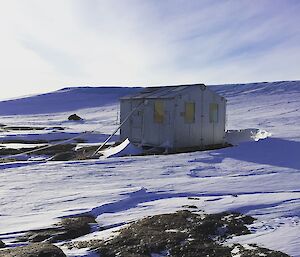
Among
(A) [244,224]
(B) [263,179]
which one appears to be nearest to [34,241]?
(A) [244,224]

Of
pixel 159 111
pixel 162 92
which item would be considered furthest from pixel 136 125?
pixel 162 92

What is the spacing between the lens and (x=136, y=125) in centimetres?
2078

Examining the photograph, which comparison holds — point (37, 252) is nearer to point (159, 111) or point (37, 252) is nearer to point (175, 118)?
point (175, 118)

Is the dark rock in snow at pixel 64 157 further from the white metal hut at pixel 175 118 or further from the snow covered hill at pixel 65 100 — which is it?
the snow covered hill at pixel 65 100

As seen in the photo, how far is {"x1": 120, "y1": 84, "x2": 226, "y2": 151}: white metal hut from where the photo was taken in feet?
63.5

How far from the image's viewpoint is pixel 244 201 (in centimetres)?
840

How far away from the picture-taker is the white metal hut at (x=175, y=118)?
1934cm

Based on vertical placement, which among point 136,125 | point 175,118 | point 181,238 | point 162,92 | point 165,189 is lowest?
point 181,238

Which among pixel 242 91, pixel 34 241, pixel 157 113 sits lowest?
pixel 34 241

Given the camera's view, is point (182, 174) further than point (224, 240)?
Yes

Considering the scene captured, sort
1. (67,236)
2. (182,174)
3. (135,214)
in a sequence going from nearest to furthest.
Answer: (67,236), (135,214), (182,174)

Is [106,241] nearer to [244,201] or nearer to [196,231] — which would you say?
[196,231]

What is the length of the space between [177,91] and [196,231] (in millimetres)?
13444

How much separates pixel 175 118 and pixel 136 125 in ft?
7.71
